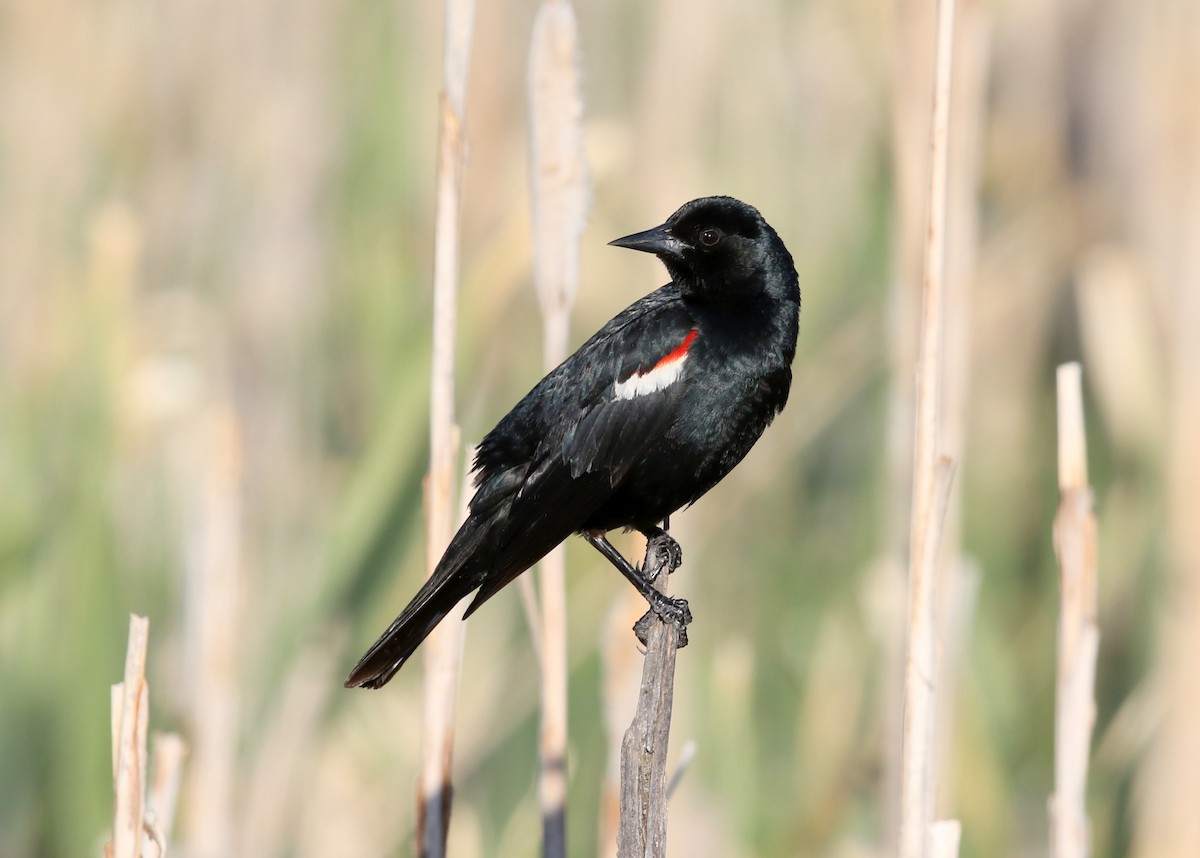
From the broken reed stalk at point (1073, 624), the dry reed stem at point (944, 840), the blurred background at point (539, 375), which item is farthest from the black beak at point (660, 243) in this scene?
the dry reed stem at point (944, 840)

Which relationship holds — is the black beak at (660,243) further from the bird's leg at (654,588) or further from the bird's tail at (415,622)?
the bird's tail at (415,622)

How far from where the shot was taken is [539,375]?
297 centimetres

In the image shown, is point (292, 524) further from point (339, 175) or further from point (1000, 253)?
point (1000, 253)

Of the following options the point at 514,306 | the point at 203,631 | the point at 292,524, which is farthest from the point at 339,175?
the point at 203,631

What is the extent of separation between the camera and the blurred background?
2379mm

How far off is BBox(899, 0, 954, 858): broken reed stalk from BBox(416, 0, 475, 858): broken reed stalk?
0.61 meters

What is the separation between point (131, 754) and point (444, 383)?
2.05 feet

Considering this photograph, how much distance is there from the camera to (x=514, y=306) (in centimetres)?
340

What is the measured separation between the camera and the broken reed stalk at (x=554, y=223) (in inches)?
74.7

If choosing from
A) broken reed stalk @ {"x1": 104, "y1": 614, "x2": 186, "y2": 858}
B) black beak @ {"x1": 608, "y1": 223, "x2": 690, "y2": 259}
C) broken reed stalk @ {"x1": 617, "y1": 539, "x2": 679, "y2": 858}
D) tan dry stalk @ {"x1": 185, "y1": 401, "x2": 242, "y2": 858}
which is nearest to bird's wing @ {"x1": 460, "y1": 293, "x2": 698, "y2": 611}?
black beak @ {"x1": 608, "y1": 223, "x2": 690, "y2": 259}

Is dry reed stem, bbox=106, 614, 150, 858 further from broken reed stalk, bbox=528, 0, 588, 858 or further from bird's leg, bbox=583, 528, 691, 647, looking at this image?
bird's leg, bbox=583, 528, 691, 647

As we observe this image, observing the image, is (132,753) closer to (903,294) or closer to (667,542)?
(667,542)

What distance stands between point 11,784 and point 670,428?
4.23ft

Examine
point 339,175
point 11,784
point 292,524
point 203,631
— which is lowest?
point 11,784
